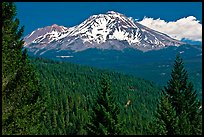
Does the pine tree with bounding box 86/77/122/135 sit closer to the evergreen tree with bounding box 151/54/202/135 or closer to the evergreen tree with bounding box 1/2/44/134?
the evergreen tree with bounding box 1/2/44/134

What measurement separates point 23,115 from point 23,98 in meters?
1.15

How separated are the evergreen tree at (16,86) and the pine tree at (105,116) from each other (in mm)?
6041

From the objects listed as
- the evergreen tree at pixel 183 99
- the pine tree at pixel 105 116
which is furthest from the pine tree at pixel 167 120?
the pine tree at pixel 105 116

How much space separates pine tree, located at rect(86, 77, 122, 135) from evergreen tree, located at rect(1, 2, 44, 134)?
604cm

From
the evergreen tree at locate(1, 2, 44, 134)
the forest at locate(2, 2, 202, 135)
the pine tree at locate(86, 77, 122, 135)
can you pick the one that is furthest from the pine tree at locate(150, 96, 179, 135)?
the evergreen tree at locate(1, 2, 44, 134)

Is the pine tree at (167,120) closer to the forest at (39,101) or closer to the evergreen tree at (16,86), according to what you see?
the forest at (39,101)

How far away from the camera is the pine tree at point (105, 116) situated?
107ft

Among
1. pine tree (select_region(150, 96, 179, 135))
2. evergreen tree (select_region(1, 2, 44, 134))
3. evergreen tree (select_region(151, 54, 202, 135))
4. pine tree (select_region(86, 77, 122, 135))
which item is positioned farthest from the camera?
evergreen tree (select_region(151, 54, 202, 135))

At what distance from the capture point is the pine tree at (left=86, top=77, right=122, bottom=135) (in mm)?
32469

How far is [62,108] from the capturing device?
188 m

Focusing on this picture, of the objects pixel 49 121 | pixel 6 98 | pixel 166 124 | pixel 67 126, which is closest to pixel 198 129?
pixel 166 124

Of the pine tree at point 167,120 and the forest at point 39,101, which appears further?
the pine tree at point 167,120

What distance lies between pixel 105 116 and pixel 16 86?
28.7 feet

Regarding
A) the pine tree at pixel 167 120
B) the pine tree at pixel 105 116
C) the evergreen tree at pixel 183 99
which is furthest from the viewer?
the evergreen tree at pixel 183 99
